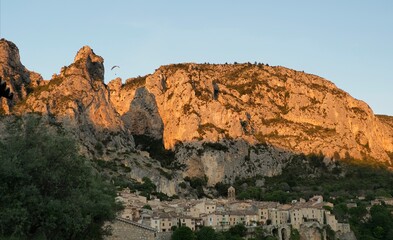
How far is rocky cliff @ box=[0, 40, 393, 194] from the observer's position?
126750 millimetres

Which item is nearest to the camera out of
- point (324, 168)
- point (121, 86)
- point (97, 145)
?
point (97, 145)

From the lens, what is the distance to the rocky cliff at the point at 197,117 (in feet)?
416

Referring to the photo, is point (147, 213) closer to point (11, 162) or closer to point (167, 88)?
point (11, 162)

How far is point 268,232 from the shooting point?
84812 millimetres

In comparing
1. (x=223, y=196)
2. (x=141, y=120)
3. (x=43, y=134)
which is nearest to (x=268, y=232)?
(x=223, y=196)

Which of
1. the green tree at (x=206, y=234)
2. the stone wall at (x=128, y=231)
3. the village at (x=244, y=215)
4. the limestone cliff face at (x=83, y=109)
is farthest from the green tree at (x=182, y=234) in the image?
the limestone cliff face at (x=83, y=109)

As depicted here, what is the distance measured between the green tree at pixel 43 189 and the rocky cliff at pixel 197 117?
279 ft

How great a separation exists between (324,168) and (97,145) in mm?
57654

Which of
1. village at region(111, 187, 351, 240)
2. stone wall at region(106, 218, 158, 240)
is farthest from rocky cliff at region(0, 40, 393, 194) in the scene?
stone wall at region(106, 218, 158, 240)

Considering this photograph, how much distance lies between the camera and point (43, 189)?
28891 mm

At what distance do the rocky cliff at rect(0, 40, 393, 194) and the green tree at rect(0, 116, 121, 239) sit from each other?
85.1m

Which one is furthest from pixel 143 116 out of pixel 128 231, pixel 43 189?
pixel 43 189

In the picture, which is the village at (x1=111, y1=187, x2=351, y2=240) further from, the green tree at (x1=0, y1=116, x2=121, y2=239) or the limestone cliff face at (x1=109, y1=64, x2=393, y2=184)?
the green tree at (x1=0, y1=116, x2=121, y2=239)

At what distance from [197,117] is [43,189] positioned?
118 metres
